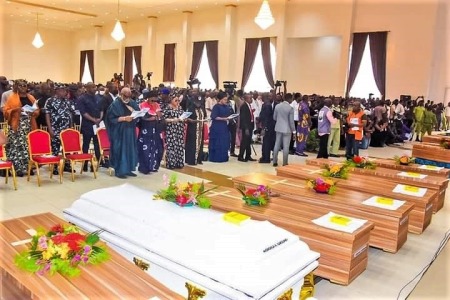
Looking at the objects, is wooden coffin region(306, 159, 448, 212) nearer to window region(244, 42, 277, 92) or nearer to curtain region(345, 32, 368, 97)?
curtain region(345, 32, 368, 97)

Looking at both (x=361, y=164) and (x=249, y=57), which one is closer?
(x=361, y=164)

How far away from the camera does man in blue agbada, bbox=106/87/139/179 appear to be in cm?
668

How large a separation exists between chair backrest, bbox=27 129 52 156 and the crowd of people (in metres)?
0.34

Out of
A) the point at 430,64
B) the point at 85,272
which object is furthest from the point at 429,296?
the point at 430,64

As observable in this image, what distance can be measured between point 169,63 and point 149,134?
12695 mm

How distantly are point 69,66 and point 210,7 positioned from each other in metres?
13.4

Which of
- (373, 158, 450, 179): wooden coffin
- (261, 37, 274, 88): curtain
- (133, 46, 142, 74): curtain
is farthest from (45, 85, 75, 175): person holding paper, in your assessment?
(133, 46, 142, 74): curtain

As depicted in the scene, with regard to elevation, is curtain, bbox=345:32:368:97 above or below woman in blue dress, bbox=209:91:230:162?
above

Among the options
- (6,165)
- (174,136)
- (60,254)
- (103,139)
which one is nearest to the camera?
(60,254)

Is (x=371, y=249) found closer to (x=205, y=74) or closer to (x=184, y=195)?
(x=184, y=195)

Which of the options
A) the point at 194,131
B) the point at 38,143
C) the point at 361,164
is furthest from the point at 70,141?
the point at 361,164

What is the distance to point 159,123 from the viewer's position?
7.43 m

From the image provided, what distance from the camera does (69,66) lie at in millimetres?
26812

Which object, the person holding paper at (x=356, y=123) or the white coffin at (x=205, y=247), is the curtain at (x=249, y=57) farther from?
the white coffin at (x=205, y=247)
